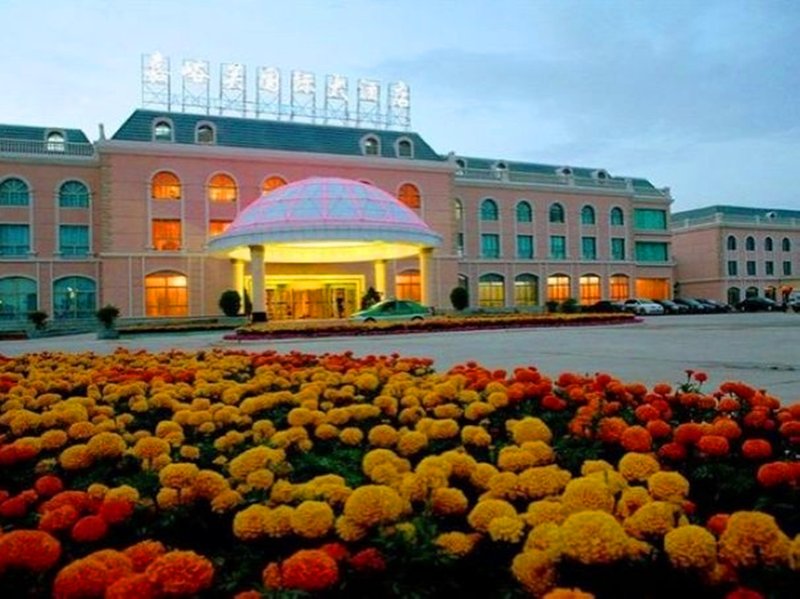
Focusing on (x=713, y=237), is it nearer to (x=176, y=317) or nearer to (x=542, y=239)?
(x=542, y=239)

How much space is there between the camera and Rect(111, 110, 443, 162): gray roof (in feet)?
128

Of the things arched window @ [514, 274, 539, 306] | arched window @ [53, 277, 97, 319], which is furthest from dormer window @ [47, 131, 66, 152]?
arched window @ [514, 274, 539, 306]

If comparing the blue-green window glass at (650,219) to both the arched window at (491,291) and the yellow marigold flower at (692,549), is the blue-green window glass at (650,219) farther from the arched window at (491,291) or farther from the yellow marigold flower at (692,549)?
the yellow marigold flower at (692,549)

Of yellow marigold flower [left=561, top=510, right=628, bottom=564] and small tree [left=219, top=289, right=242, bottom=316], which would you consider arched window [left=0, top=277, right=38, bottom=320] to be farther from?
yellow marigold flower [left=561, top=510, right=628, bottom=564]

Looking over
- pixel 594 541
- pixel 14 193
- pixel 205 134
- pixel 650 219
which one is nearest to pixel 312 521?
pixel 594 541

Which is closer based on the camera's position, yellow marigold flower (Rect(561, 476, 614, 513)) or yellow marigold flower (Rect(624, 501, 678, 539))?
yellow marigold flower (Rect(624, 501, 678, 539))

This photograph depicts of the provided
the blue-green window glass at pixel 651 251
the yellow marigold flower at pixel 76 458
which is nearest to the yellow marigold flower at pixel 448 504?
the yellow marigold flower at pixel 76 458

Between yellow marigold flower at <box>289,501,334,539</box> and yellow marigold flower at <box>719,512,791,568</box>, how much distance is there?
1036mm

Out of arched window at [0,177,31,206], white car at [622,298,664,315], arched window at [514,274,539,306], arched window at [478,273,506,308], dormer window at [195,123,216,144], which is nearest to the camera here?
arched window at [0,177,31,206]

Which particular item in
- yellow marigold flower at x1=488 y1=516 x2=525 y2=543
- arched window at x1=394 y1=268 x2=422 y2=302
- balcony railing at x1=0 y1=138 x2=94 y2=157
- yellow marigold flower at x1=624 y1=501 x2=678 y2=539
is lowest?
yellow marigold flower at x1=488 y1=516 x2=525 y2=543

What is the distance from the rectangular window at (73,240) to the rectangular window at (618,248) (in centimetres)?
3784

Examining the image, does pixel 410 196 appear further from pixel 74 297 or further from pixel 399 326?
pixel 399 326

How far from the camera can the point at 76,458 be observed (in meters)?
2.96

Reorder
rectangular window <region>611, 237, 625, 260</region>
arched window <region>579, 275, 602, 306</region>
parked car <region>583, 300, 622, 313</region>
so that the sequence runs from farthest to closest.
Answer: rectangular window <region>611, 237, 625, 260</region>
arched window <region>579, 275, 602, 306</region>
parked car <region>583, 300, 622, 313</region>
